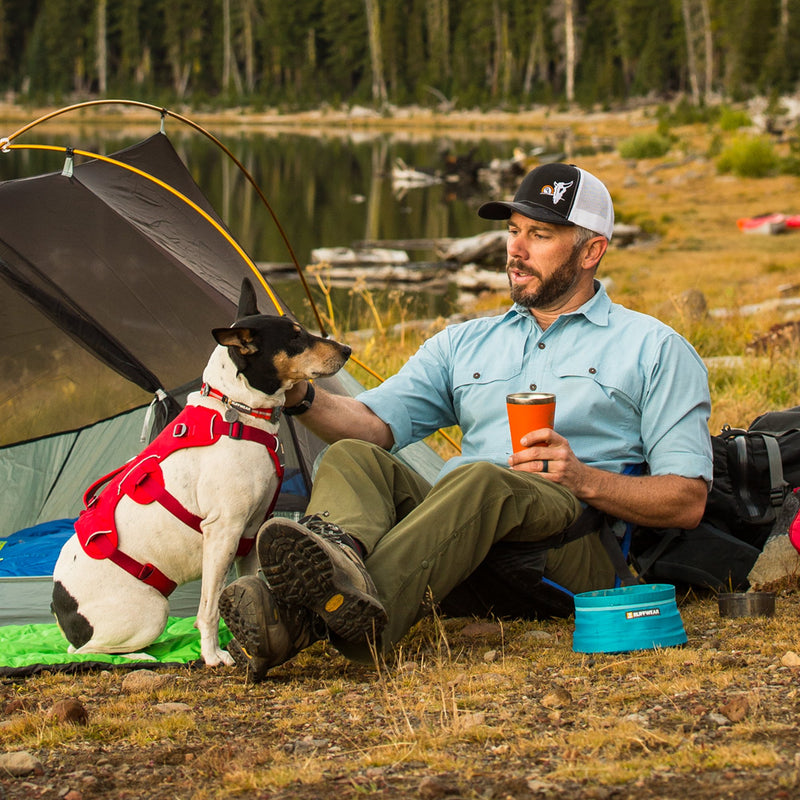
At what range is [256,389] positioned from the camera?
348 centimetres

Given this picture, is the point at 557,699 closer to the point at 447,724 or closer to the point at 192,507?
the point at 447,724

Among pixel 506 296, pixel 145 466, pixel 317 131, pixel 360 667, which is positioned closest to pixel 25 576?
pixel 145 466

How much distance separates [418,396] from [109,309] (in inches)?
63.5

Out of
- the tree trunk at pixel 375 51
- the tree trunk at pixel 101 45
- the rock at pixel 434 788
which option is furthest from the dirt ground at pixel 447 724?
the tree trunk at pixel 101 45

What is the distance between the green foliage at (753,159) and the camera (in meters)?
22.1

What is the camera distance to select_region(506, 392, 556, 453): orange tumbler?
304 centimetres

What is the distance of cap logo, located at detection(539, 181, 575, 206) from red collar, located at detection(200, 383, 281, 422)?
1084 mm

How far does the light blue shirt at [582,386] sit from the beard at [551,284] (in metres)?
0.07

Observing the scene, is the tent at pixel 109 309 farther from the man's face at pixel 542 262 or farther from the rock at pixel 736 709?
the rock at pixel 736 709

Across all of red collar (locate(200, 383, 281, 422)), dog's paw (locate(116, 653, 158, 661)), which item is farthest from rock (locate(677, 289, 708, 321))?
dog's paw (locate(116, 653, 158, 661))

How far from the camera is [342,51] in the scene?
72.9 metres

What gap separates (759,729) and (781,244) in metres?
13.8

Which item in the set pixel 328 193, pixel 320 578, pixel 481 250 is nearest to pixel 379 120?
pixel 328 193

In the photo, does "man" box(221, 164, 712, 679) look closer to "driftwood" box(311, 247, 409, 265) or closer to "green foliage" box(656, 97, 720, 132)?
"driftwood" box(311, 247, 409, 265)
